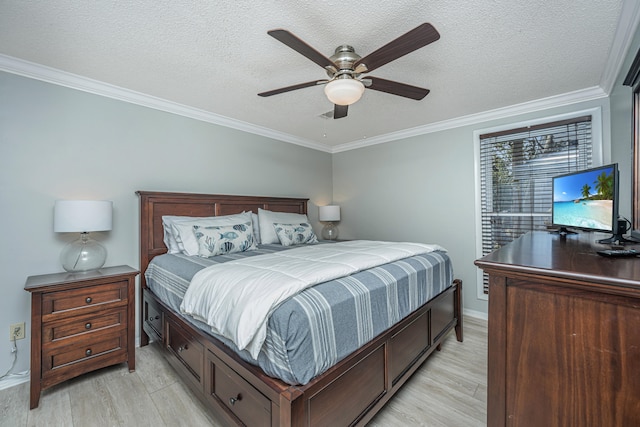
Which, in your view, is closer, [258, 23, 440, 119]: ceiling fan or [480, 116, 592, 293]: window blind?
[258, 23, 440, 119]: ceiling fan

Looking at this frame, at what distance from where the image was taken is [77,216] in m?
2.05

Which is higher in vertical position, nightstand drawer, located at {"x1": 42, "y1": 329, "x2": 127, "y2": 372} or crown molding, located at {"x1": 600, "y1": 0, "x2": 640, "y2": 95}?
crown molding, located at {"x1": 600, "y1": 0, "x2": 640, "y2": 95}

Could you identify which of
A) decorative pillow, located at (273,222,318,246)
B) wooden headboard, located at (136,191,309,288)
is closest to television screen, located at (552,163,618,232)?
decorative pillow, located at (273,222,318,246)

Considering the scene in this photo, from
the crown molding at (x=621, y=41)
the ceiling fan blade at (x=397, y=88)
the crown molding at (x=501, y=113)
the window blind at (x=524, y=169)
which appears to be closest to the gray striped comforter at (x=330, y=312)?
the ceiling fan blade at (x=397, y=88)

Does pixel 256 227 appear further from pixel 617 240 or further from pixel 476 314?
pixel 617 240

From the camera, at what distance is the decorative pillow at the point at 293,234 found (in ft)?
10.8

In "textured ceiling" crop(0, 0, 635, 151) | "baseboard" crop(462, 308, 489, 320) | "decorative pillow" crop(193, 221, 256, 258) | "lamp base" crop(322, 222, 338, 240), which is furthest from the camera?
"lamp base" crop(322, 222, 338, 240)

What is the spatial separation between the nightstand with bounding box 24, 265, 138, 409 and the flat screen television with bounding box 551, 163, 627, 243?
10.1 feet

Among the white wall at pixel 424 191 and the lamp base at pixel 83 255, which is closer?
the lamp base at pixel 83 255

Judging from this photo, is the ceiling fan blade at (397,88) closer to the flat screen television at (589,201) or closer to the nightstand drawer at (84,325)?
the flat screen television at (589,201)

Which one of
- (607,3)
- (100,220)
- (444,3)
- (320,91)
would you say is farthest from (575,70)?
(100,220)

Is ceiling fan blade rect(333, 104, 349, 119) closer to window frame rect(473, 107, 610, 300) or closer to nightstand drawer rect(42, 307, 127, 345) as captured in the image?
window frame rect(473, 107, 610, 300)

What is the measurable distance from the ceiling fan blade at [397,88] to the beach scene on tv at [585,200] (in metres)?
1.11

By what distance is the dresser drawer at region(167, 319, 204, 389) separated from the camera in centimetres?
172
